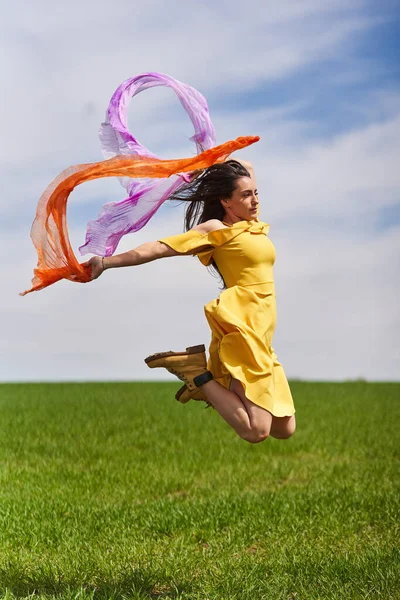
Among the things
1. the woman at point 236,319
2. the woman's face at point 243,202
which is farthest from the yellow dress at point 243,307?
the woman's face at point 243,202

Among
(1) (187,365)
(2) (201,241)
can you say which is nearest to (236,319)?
(1) (187,365)

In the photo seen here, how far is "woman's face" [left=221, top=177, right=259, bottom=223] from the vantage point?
668 centimetres

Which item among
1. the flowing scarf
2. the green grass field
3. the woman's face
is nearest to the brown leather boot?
the flowing scarf

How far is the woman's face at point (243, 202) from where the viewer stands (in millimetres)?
6680

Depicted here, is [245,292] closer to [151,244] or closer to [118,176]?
[151,244]

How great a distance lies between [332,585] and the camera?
6.88 m

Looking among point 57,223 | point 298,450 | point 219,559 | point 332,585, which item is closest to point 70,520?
point 219,559

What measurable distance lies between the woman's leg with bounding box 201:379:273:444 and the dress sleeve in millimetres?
1020

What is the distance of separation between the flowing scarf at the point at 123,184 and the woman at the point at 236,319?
1.04ft

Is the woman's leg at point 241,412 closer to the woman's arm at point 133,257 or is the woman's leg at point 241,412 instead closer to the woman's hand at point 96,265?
the woman's arm at point 133,257

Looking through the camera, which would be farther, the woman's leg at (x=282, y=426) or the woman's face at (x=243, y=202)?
the woman's leg at (x=282, y=426)

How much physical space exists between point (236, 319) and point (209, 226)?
2.53 feet

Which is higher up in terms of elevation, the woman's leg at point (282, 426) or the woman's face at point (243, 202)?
the woman's face at point (243, 202)

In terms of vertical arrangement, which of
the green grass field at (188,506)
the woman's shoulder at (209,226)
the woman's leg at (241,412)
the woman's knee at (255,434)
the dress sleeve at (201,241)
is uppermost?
the woman's shoulder at (209,226)
